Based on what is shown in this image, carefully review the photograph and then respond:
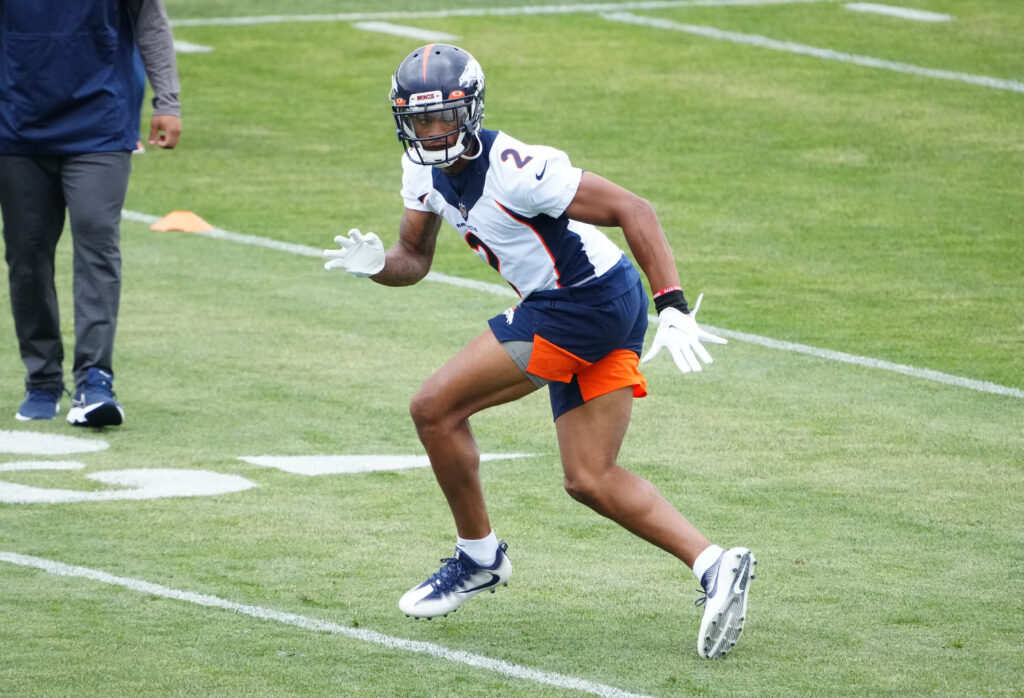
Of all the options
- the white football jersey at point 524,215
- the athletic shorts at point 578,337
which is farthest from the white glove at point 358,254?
the athletic shorts at point 578,337

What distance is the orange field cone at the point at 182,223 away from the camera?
1354 cm

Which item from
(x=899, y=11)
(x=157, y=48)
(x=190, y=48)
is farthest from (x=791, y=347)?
(x=899, y=11)

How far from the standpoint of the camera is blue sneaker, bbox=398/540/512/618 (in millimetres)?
5980

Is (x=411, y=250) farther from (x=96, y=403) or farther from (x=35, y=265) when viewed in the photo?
(x=35, y=265)

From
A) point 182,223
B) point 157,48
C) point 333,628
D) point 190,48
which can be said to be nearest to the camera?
point 333,628

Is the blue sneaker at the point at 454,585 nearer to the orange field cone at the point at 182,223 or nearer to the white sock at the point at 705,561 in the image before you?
the white sock at the point at 705,561

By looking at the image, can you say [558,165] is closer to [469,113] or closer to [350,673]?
[469,113]

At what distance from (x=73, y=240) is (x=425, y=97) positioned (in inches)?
135

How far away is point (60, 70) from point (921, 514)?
Result: 4608 mm

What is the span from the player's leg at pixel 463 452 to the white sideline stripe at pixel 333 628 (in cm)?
17

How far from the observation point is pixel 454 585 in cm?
604

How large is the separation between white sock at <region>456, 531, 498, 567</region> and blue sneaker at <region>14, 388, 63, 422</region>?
11.7 feet

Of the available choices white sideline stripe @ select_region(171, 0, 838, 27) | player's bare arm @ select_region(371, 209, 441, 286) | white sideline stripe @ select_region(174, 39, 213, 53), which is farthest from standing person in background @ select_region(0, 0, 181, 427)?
white sideline stripe @ select_region(171, 0, 838, 27)

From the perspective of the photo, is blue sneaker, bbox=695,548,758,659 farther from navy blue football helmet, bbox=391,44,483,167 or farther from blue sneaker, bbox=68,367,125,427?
blue sneaker, bbox=68,367,125,427
